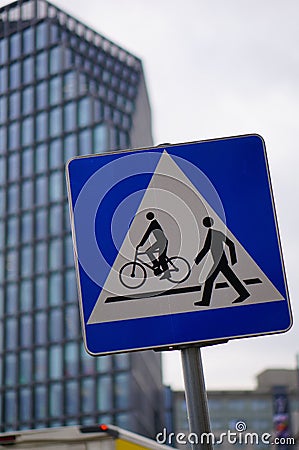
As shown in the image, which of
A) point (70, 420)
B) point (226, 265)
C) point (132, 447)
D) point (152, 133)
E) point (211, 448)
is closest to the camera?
point (211, 448)

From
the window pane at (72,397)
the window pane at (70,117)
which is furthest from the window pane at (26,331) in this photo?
the window pane at (70,117)

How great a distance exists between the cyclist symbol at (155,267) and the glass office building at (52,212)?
1921 inches

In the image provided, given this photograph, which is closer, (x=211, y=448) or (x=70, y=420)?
(x=211, y=448)

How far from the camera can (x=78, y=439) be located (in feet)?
21.6

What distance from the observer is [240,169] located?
2207mm

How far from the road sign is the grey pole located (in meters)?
0.05

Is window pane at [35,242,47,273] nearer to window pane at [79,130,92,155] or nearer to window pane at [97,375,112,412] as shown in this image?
window pane at [79,130,92,155]

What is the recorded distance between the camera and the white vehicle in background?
6508 mm

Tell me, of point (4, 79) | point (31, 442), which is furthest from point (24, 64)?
point (31, 442)

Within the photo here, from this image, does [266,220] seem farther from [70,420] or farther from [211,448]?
[70,420]

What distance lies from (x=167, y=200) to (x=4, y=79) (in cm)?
6364

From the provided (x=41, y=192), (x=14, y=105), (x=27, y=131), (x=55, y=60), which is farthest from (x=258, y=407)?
(x=55, y=60)

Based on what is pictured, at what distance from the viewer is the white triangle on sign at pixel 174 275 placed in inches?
81.0

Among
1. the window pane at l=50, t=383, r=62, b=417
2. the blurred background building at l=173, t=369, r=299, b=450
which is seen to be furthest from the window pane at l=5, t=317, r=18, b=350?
the blurred background building at l=173, t=369, r=299, b=450
